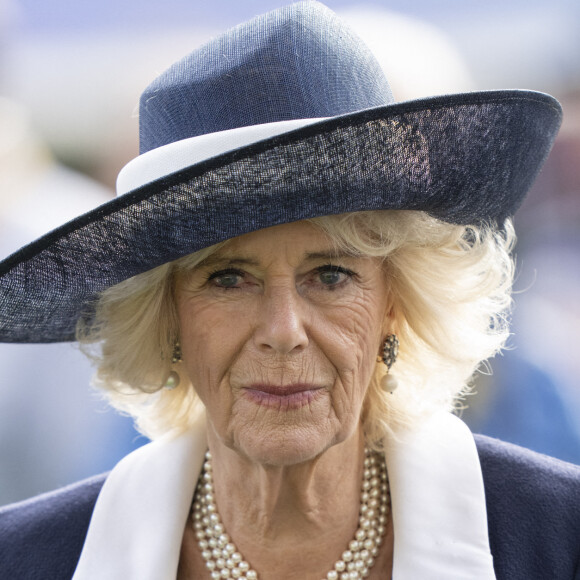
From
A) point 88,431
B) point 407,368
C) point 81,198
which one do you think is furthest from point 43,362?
point 407,368

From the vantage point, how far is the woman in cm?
158

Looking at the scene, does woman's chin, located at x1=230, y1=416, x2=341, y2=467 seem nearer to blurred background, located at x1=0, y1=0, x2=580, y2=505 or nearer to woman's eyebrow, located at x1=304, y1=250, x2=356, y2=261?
woman's eyebrow, located at x1=304, y1=250, x2=356, y2=261

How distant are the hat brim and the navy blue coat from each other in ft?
2.44

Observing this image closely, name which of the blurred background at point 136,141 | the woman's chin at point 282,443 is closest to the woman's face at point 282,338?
the woman's chin at point 282,443

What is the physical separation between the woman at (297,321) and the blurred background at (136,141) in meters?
1.75

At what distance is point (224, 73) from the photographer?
164 centimetres

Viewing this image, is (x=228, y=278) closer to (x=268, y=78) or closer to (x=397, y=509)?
(x=268, y=78)

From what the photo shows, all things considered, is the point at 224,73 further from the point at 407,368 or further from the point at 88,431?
the point at 88,431

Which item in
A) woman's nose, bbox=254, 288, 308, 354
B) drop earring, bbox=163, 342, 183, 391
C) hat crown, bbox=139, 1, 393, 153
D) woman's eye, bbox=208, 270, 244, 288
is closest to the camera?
hat crown, bbox=139, 1, 393, 153

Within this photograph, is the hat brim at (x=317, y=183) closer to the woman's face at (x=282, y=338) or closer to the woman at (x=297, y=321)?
the woman at (x=297, y=321)

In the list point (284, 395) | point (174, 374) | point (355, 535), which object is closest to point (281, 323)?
point (284, 395)

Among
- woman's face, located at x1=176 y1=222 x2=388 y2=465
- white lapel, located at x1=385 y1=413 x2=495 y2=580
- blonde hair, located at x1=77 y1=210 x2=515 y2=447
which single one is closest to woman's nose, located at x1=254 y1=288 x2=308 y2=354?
woman's face, located at x1=176 y1=222 x2=388 y2=465

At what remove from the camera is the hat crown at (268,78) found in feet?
5.31

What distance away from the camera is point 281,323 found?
1773 mm
